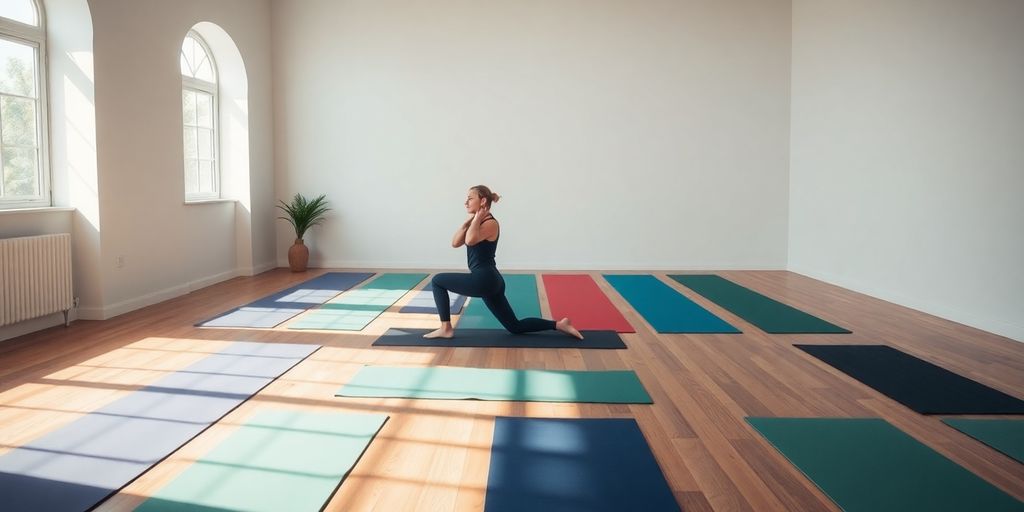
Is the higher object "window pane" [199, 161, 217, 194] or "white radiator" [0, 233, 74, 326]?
"window pane" [199, 161, 217, 194]

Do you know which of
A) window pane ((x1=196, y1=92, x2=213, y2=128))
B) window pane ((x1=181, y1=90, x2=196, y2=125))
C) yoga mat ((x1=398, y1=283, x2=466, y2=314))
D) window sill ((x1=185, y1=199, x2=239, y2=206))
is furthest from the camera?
window pane ((x1=196, y1=92, x2=213, y2=128))

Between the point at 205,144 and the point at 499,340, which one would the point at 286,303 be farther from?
the point at 205,144

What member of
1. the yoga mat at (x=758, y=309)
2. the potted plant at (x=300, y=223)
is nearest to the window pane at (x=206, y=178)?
the potted plant at (x=300, y=223)

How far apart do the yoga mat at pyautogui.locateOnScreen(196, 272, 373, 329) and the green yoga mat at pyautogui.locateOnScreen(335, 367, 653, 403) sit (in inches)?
64.4

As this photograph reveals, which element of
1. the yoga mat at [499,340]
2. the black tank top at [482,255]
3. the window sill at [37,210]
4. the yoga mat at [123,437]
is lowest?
the yoga mat at [123,437]

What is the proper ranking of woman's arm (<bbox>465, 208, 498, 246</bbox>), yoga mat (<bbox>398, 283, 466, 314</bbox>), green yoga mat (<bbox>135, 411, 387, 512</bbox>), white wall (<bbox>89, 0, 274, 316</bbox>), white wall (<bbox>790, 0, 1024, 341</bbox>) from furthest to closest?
yoga mat (<bbox>398, 283, 466, 314</bbox>)
white wall (<bbox>89, 0, 274, 316</bbox>)
white wall (<bbox>790, 0, 1024, 341</bbox>)
woman's arm (<bbox>465, 208, 498, 246</bbox>)
green yoga mat (<bbox>135, 411, 387, 512</bbox>)

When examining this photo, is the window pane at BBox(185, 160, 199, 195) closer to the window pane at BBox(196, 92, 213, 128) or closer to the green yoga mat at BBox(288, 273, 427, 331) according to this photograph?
the window pane at BBox(196, 92, 213, 128)

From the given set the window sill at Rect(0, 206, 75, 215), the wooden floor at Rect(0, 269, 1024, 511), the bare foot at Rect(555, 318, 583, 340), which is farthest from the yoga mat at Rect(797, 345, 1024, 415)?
the window sill at Rect(0, 206, 75, 215)

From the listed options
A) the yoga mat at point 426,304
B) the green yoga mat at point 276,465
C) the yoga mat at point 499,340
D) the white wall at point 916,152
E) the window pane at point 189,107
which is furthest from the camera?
the window pane at point 189,107

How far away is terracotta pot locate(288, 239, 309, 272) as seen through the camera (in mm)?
7441

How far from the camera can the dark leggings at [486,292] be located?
415 centimetres

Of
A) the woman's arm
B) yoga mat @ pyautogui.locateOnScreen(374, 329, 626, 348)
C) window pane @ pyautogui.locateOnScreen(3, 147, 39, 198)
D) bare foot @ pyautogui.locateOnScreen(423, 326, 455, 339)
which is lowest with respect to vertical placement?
yoga mat @ pyautogui.locateOnScreen(374, 329, 626, 348)

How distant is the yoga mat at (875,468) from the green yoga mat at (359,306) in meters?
3.03

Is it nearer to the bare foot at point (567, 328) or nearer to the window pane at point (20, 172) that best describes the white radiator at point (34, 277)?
the window pane at point (20, 172)
